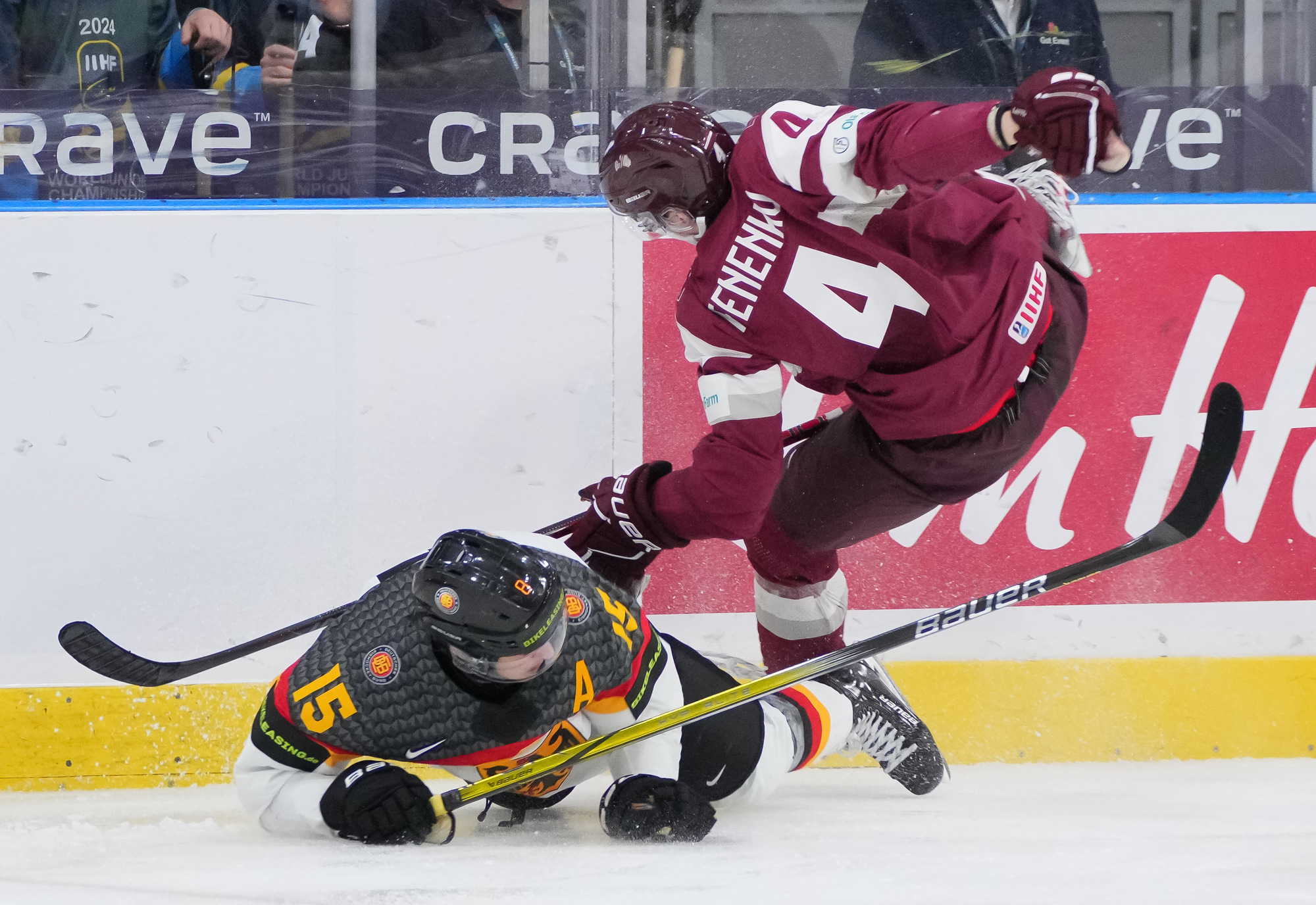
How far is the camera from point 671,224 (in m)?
1.90

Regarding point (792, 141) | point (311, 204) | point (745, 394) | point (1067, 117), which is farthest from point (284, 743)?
point (1067, 117)

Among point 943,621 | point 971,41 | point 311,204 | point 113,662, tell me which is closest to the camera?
point 943,621

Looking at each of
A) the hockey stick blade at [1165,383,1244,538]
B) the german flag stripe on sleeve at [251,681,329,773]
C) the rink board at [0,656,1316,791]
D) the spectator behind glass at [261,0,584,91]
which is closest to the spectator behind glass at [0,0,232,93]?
the spectator behind glass at [261,0,584,91]

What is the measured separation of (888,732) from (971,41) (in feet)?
4.99

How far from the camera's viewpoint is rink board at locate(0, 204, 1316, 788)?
8.36ft

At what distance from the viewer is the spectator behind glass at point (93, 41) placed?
2646 millimetres

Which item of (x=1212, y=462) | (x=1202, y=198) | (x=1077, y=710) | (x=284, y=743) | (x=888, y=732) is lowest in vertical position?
(x=1077, y=710)

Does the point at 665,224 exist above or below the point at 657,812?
above

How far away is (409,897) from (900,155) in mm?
1107

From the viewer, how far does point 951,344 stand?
187 centimetres

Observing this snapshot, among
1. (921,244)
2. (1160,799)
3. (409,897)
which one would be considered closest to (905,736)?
(1160,799)

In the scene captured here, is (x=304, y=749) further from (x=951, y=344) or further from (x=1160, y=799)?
(x=1160, y=799)

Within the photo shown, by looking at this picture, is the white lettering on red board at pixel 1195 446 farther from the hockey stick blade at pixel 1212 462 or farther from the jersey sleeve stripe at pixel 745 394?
the jersey sleeve stripe at pixel 745 394

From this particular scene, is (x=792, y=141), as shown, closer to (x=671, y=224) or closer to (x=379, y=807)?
(x=671, y=224)
